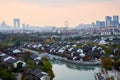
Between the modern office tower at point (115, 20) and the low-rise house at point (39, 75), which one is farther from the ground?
the modern office tower at point (115, 20)

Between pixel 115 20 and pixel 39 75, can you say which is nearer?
pixel 39 75

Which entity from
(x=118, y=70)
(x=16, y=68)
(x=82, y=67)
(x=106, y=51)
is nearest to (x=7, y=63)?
(x=16, y=68)

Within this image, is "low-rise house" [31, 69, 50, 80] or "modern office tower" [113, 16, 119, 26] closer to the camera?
"low-rise house" [31, 69, 50, 80]

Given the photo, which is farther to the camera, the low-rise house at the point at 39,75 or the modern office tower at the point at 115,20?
the modern office tower at the point at 115,20

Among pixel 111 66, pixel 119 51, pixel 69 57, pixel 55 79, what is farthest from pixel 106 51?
pixel 55 79

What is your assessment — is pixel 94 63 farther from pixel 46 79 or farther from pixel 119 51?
pixel 46 79

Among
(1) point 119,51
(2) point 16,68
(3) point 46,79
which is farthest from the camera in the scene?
(1) point 119,51

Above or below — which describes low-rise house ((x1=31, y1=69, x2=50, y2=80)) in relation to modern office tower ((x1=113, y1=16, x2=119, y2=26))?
below

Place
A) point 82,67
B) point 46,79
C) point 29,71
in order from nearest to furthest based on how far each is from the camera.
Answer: point 46,79
point 29,71
point 82,67

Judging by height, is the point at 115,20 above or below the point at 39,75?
above

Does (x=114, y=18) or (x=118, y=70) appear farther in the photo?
(x=114, y=18)
